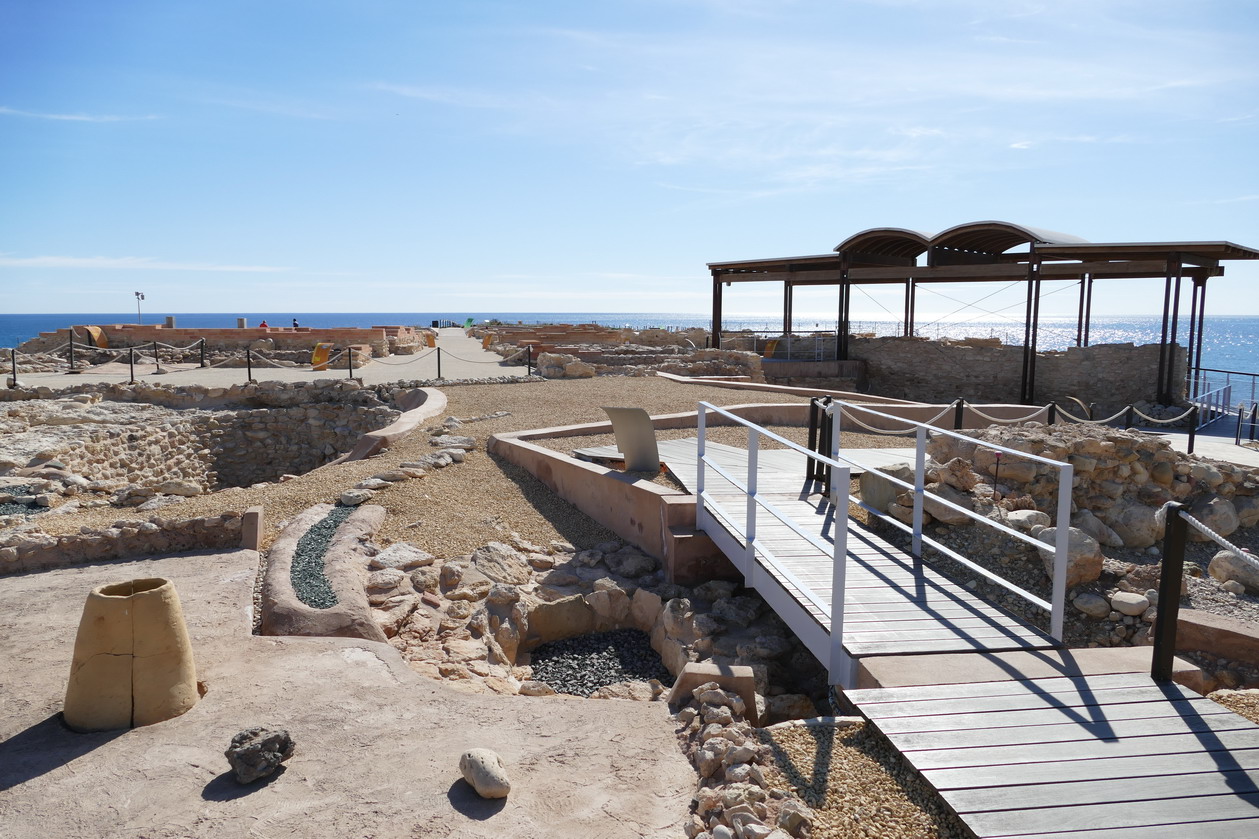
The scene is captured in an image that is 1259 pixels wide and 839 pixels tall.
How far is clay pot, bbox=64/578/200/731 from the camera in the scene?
13.6ft

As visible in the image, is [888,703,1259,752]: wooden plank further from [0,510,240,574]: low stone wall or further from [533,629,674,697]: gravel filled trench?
[0,510,240,574]: low stone wall

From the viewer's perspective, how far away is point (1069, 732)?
3588mm

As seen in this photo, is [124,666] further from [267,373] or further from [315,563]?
[267,373]

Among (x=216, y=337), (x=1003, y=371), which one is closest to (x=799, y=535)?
(x=1003, y=371)

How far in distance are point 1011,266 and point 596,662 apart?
1934 cm

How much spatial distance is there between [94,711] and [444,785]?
1.99 metres

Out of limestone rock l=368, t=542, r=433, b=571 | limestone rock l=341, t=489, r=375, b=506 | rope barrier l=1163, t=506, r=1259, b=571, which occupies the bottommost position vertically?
limestone rock l=368, t=542, r=433, b=571

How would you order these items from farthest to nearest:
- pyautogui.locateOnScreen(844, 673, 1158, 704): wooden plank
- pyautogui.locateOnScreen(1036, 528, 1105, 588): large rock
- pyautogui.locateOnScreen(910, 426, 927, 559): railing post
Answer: pyautogui.locateOnScreen(1036, 528, 1105, 588): large rock < pyautogui.locateOnScreen(910, 426, 927, 559): railing post < pyautogui.locateOnScreen(844, 673, 1158, 704): wooden plank

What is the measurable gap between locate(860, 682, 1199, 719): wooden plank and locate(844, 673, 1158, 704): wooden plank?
0.03 m

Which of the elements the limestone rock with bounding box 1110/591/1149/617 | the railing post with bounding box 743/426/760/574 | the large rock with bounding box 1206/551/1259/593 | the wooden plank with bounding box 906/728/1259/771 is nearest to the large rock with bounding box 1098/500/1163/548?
the large rock with bounding box 1206/551/1259/593

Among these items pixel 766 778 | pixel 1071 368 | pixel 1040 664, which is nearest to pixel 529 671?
pixel 766 778

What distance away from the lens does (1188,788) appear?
3154 millimetres

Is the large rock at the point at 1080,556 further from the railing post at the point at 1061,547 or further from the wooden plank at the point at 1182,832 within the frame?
the wooden plank at the point at 1182,832

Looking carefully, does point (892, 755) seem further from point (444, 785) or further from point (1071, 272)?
point (1071, 272)
